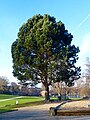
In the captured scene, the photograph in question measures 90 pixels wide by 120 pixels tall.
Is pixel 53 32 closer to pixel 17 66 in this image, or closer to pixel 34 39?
pixel 34 39

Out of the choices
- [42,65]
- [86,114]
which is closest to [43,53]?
[42,65]

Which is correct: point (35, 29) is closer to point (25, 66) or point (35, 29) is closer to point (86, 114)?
point (25, 66)

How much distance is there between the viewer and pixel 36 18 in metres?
48.5

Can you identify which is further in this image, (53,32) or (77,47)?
(77,47)

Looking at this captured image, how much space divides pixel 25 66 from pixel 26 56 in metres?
1.50

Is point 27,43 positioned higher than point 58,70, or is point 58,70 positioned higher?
point 27,43

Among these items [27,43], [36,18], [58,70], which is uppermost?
[36,18]

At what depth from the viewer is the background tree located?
45.2 m

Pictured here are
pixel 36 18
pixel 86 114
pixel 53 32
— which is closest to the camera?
pixel 86 114

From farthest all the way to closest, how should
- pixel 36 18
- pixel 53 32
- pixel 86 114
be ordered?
pixel 36 18 < pixel 53 32 < pixel 86 114

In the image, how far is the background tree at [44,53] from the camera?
45.2 m

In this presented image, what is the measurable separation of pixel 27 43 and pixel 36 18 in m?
5.23

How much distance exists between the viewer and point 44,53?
46219 mm

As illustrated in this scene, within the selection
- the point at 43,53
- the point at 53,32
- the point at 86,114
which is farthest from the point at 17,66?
the point at 86,114
